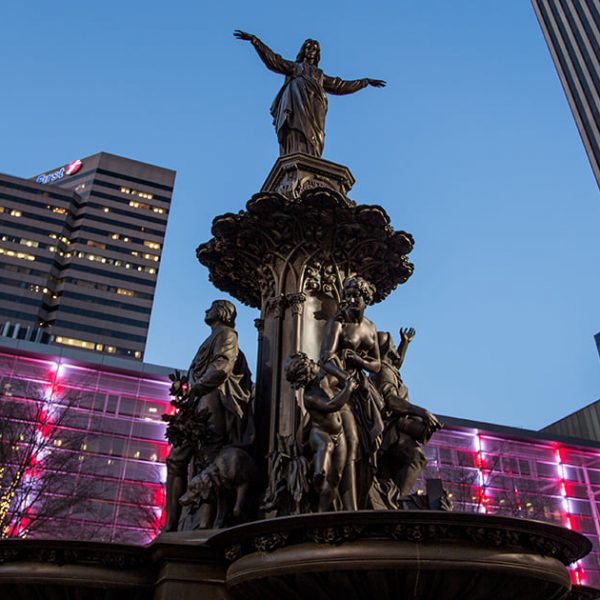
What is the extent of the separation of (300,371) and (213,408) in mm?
1501

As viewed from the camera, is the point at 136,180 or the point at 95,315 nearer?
the point at 95,315

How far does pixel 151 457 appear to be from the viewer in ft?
137

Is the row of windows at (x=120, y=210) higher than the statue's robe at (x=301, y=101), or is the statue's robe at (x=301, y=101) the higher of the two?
the row of windows at (x=120, y=210)

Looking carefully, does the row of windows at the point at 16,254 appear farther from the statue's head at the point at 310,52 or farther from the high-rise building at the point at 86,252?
the statue's head at the point at 310,52

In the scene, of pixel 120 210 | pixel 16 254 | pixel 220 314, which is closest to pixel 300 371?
pixel 220 314

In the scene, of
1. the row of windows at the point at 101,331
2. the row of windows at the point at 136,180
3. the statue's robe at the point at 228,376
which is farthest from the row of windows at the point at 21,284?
the statue's robe at the point at 228,376

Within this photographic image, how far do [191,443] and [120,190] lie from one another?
409 feet

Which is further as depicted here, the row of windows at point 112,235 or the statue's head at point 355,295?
the row of windows at point 112,235

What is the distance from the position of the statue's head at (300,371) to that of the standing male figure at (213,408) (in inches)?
47.6

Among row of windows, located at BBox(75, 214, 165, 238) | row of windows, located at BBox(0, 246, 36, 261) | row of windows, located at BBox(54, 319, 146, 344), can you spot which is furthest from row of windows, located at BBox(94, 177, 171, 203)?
row of windows, located at BBox(54, 319, 146, 344)

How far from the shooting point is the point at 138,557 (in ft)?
18.7

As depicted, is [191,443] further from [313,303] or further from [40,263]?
[40,263]

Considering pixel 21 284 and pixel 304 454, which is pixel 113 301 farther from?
pixel 304 454

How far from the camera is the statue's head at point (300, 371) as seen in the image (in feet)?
21.4
